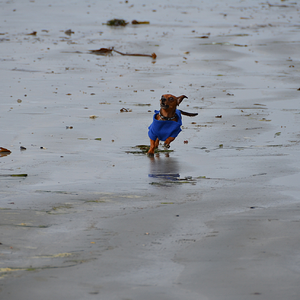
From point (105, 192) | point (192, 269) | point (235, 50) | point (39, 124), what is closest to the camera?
point (192, 269)

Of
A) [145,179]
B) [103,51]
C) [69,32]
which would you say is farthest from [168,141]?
[69,32]

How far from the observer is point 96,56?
58.9ft

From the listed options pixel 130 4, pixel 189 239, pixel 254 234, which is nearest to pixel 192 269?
pixel 189 239

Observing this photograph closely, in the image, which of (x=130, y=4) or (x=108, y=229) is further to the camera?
(x=130, y=4)

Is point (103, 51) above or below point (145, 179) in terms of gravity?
above

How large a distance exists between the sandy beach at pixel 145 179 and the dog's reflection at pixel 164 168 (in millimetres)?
13

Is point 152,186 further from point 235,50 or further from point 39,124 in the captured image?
point 235,50

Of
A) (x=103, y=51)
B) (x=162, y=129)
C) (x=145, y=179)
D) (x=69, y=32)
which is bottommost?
(x=145, y=179)

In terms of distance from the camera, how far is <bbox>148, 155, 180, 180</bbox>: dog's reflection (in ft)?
22.0

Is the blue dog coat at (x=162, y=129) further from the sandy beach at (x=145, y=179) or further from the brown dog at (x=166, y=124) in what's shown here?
Answer: the sandy beach at (x=145, y=179)

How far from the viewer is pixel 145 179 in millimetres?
6496

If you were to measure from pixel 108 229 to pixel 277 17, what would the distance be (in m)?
28.4

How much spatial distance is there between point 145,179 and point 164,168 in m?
0.72

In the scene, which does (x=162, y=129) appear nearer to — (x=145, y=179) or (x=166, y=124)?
(x=166, y=124)
